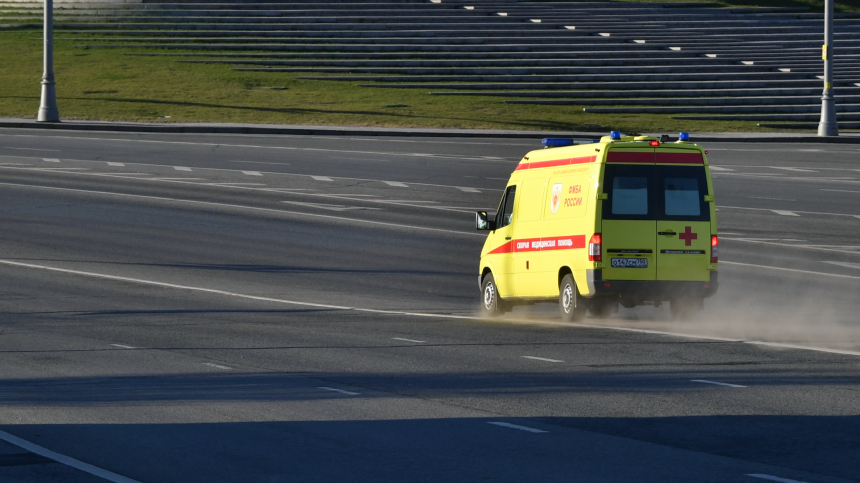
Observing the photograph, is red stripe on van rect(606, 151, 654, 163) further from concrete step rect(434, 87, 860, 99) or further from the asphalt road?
concrete step rect(434, 87, 860, 99)

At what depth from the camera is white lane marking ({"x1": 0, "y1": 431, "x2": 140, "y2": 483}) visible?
7254 millimetres

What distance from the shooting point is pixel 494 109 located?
4356 centimetres

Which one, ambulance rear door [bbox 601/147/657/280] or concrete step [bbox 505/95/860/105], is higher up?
concrete step [bbox 505/95/860/105]

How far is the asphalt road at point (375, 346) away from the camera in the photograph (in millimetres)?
7828

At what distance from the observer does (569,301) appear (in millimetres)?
15141

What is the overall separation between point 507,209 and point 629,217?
8.99ft

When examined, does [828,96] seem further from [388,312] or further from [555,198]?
[388,312]

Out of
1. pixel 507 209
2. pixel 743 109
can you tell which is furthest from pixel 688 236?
pixel 743 109

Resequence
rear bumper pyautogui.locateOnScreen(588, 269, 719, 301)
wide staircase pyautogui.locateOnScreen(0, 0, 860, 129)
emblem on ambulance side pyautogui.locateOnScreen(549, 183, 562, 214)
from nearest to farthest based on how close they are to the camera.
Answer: rear bumper pyautogui.locateOnScreen(588, 269, 719, 301), emblem on ambulance side pyautogui.locateOnScreen(549, 183, 562, 214), wide staircase pyautogui.locateOnScreen(0, 0, 860, 129)

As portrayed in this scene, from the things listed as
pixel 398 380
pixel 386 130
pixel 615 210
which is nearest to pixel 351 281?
pixel 615 210

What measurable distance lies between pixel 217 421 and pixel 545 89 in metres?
39.9

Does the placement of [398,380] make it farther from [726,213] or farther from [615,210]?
[726,213]

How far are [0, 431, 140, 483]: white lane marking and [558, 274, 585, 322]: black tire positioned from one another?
8.04m

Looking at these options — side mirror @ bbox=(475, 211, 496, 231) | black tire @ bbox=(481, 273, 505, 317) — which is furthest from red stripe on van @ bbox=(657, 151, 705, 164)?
black tire @ bbox=(481, 273, 505, 317)
